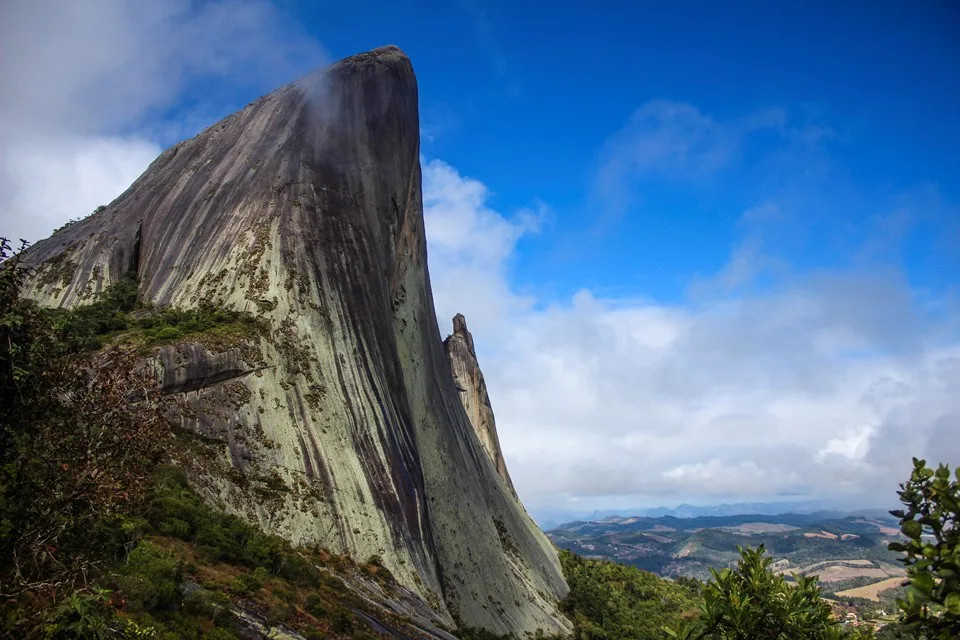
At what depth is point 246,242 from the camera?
131 ft

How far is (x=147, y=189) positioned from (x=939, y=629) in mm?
62304

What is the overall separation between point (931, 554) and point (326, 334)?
33543 mm

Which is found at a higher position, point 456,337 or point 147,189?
point 147,189

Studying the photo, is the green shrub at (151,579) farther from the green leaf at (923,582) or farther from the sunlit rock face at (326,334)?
the green leaf at (923,582)

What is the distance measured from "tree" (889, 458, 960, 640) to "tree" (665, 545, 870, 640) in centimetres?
269

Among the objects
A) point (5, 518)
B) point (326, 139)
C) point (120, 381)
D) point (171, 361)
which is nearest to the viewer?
point (5, 518)

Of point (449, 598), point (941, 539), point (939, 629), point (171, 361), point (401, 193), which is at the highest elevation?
point (401, 193)

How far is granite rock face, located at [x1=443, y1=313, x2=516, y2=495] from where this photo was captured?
93.2 m

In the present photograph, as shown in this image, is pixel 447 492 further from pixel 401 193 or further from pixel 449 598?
pixel 401 193

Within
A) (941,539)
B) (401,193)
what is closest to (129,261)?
(401,193)

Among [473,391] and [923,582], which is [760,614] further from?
[473,391]

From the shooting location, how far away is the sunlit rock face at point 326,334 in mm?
29500

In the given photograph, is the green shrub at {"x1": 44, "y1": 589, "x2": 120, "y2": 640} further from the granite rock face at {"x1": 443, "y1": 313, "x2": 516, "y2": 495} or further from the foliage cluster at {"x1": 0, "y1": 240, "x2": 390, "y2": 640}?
the granite rock face at {"x1": 443, "y1": 313, "x2": 516, "y2": 495}

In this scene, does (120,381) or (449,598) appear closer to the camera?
(120,381)
